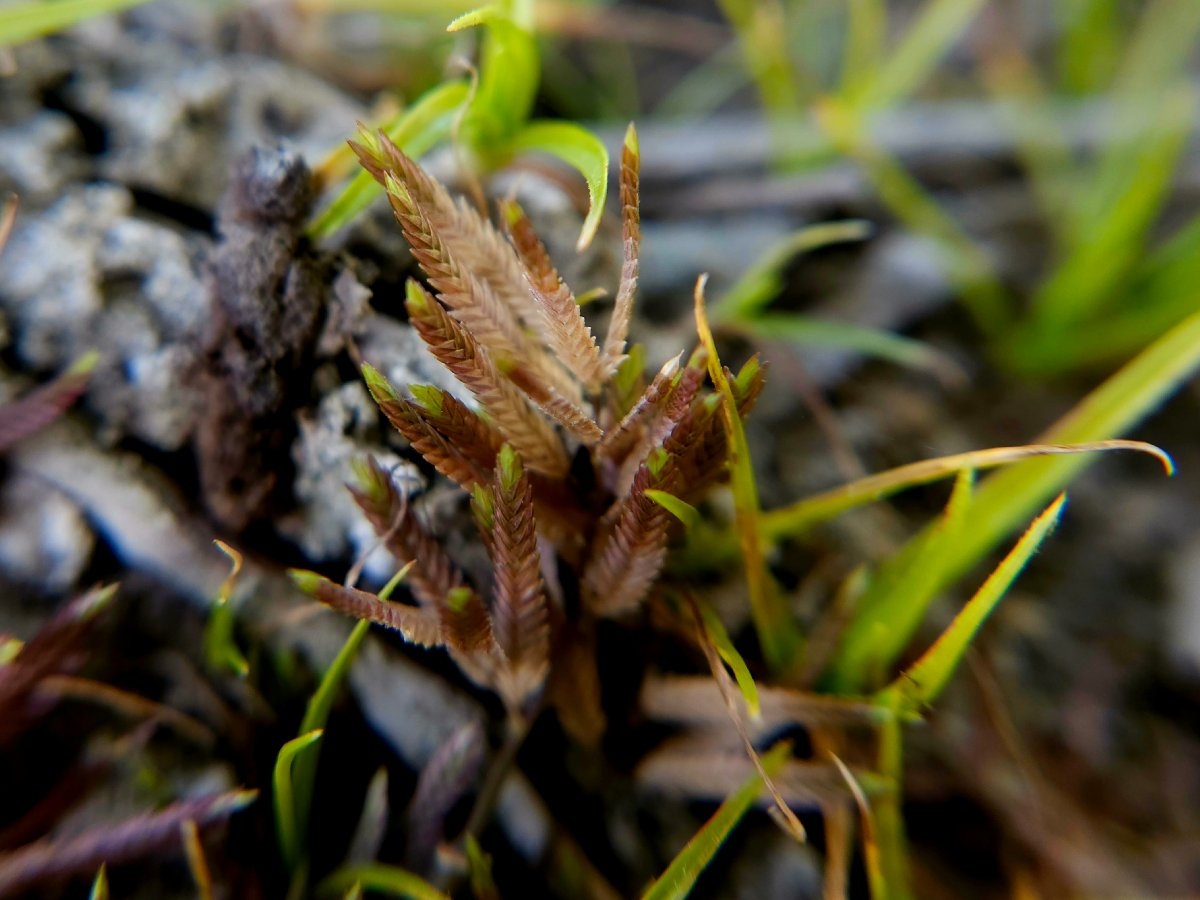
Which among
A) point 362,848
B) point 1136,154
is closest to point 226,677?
point 362,848

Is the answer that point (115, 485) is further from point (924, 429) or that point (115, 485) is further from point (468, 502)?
point (924, 429)

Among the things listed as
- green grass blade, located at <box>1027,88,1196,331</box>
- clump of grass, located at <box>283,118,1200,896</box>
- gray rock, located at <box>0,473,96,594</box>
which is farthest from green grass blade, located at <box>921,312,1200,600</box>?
gray rock, located at <box>0,473,96,594</box>

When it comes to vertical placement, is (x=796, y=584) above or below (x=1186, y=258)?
below

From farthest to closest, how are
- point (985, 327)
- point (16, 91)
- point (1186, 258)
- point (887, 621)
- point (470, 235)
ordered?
1. point (985, 327)
2. point (1186, 258)
3. point (16, 91)
4. point (887, 621)
5. point (470, 235)

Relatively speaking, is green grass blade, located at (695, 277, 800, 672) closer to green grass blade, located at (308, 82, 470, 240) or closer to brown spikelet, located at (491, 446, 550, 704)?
brown spikelet, located at (491, 446, 550, 704)

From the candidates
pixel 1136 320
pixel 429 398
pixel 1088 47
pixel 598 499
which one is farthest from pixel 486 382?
pixel 1088 47

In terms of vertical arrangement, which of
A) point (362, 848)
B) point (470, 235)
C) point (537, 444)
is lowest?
point (362, 848)
